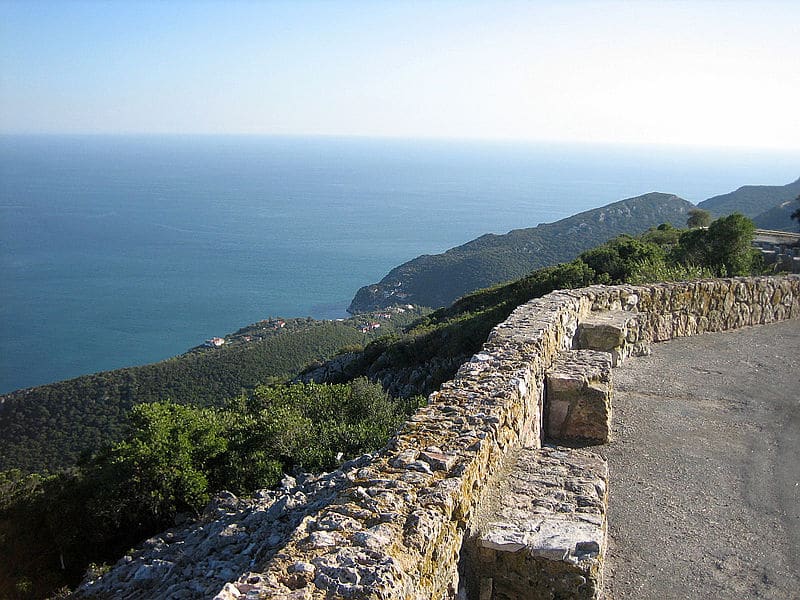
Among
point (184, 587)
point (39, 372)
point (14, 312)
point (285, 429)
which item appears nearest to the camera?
point (184, 587)

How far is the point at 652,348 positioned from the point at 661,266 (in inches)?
175

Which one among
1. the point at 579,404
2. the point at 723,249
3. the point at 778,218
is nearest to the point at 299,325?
the point at 778,218

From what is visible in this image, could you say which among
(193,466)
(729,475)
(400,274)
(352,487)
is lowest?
(400,274)

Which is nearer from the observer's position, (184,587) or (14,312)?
(184,587)

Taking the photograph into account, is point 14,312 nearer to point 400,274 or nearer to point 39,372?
point 39,372

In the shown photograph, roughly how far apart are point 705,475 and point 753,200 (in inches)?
3721

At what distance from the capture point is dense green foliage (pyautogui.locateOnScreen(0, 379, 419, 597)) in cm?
802

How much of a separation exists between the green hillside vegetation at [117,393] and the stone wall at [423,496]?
2965 cm

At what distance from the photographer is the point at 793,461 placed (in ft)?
20.8

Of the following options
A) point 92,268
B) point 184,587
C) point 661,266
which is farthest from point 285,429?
point 92,268

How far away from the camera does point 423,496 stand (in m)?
3.47

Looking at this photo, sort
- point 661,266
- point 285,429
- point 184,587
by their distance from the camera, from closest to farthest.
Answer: point 184,587
point 285,429
point 661,266

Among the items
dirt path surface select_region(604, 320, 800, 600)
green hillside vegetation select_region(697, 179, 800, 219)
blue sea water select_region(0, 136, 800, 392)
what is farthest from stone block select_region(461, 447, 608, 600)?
green hillside vegetation select_region(697, 179, 800, 219)

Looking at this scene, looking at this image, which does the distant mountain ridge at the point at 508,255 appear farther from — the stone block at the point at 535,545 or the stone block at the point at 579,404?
the stone block at the point at 535,545
